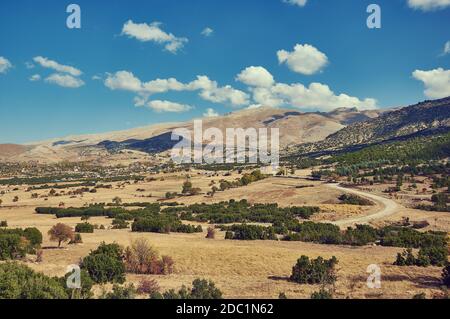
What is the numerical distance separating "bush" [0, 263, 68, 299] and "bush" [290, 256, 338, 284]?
12873 millimetres

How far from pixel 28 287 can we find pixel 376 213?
4838 cm

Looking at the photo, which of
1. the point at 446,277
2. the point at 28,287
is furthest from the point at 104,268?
the point at 446,277

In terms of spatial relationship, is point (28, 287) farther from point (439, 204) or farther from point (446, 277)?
point (439, 204)

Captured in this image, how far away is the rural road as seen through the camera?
51.0m

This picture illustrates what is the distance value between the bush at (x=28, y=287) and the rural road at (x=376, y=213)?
37.6m

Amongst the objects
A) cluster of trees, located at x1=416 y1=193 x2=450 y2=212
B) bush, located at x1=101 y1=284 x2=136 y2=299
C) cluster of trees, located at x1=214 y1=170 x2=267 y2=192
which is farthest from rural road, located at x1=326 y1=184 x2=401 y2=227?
bush, located at x1=101 y1=284 x2=136 y2=299

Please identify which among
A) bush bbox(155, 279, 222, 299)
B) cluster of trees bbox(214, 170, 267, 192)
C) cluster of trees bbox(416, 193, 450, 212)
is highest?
cluster of trees bbox(214, 170, 267, 192)

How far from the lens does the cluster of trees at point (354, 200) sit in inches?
2522

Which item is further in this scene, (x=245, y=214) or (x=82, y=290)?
(x=245, y=214)

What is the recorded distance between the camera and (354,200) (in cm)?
6531

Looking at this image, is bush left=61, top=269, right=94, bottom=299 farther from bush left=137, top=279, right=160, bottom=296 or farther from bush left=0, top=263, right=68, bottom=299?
bush left=137, top=279, right=160, bottom=296
